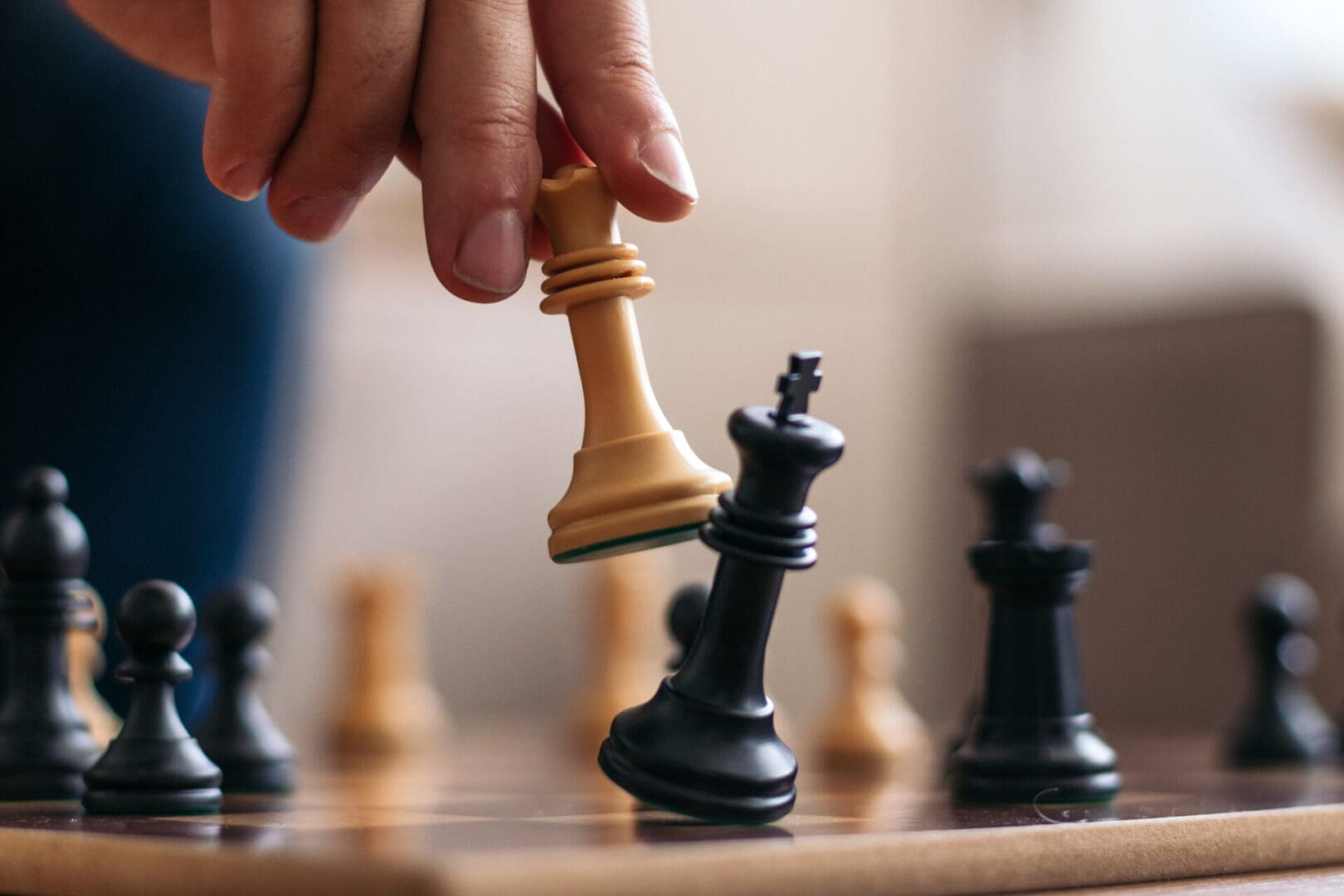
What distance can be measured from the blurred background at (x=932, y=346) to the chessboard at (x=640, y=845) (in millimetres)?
741

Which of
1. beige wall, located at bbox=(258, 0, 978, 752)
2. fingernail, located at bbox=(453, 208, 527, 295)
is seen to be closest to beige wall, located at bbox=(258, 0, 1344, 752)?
beige wall, located at bbox=(258, 0, 978, 752)

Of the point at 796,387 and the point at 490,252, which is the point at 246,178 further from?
the point at 796,387

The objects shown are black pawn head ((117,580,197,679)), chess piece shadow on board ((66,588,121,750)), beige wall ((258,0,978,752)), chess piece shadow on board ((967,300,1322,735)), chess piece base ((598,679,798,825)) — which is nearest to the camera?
chess piece base ((598,679,798,825))

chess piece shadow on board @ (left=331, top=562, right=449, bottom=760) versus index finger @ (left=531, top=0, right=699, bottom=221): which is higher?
index finger @ (left=531, top=0, right=699, bottom=221)

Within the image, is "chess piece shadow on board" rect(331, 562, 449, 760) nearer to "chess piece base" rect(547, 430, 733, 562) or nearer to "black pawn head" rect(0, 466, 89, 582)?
"black pawn head" rect(0, 466, 89, 582)

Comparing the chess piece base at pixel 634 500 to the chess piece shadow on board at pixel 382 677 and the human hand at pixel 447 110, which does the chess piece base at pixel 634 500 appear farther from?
the chess piece shadow on board at pixel 382 677

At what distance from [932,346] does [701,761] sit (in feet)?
7.58

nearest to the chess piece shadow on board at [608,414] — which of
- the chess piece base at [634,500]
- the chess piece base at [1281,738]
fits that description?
the chess piece base at [634,500]

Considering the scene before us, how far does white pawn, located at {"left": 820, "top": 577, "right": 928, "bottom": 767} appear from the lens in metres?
1.08

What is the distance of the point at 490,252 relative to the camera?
2.13 ft

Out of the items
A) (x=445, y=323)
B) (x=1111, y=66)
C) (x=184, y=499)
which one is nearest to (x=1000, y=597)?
(x=184, y=499)

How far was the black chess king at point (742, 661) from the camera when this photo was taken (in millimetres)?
534

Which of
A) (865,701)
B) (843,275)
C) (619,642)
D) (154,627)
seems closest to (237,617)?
(154,627)

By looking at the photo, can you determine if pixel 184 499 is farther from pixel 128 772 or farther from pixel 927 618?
pixel 927 618
